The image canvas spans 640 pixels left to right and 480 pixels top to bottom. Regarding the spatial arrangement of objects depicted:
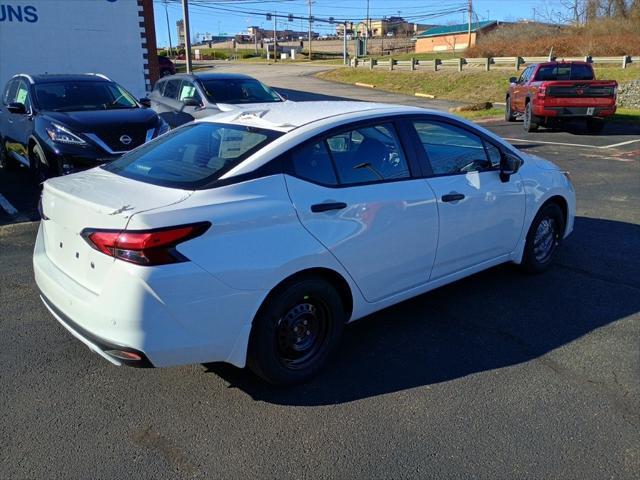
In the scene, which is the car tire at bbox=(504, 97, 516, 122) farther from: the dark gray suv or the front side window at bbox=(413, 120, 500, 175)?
the front side window at bbox=(413, 120, 500, 175)

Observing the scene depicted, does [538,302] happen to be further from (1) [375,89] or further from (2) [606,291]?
(1) [375,89]

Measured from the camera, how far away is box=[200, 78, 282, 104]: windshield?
1093 cm

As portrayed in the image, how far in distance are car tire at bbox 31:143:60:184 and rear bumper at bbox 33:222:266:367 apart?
5.11 m

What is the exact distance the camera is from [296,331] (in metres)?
3.39

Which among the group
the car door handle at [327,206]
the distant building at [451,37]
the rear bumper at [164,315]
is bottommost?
the rear bumper at [164,315]

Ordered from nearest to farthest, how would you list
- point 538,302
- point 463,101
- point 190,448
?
1. point 190,448
2. point 538,302
3. point 463,101

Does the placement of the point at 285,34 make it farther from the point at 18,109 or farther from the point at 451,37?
the point at 18,109

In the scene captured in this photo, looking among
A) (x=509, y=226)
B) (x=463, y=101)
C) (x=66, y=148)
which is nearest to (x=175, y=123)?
(x=66, y=148)

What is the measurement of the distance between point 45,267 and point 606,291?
4.25 meters

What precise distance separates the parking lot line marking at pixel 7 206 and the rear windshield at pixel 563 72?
535 inches

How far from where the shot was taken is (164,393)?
3.33 m

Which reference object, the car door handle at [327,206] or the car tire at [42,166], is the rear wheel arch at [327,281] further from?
the car tire at [42,166]

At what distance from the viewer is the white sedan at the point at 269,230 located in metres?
2.81

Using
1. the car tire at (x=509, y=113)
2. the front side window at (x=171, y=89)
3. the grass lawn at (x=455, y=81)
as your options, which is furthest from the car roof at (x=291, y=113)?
the grass lawn at (x=455, y=81)
